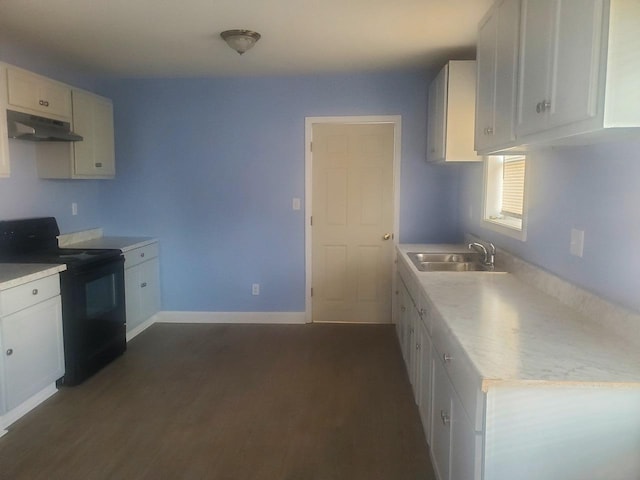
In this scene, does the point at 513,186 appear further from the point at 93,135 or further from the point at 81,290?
the point at 93,135

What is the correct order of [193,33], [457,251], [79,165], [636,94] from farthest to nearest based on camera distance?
[79,165] < [457,251] < [193,33] < [636,94]

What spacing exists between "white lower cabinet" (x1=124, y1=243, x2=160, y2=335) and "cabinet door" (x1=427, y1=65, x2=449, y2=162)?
281cm

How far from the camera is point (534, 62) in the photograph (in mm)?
1800

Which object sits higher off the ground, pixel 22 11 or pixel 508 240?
pixel 22 11

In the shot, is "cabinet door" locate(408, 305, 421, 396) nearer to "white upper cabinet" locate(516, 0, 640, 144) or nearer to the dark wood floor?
the dark wood floor

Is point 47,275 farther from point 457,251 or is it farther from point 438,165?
point 438,165

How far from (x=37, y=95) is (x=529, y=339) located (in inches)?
140

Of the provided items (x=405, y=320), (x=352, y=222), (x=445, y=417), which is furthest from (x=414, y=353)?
(x=352, y=222)

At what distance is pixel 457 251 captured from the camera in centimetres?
372

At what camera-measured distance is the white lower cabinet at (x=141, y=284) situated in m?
4.26

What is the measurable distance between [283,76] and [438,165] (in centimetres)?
173

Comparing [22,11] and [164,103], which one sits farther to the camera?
[164,103]

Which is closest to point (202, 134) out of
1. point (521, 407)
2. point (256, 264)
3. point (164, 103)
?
point (164, 103)

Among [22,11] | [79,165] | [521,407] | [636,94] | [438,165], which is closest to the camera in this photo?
[636,94]
